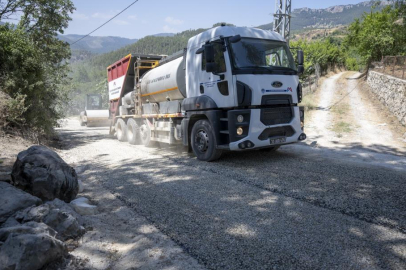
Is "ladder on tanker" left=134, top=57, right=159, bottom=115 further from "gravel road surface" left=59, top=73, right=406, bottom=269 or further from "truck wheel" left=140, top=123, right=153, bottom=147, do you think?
"gravel road surface" left=59, top=73, right=406, bottom=269

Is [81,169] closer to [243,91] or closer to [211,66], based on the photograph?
[211,66]

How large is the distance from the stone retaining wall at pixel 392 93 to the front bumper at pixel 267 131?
302 inches

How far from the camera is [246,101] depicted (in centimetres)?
636

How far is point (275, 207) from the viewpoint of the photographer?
4102mm

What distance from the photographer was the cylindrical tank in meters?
8.36

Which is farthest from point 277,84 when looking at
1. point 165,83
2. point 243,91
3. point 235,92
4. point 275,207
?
point 165,83

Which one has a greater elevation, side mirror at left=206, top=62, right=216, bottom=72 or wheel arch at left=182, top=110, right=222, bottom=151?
side mirror at left=206, top=62, right=216, bottom=72

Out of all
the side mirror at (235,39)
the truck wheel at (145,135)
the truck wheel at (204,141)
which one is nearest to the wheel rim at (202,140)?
the truck wheel at (204,141)

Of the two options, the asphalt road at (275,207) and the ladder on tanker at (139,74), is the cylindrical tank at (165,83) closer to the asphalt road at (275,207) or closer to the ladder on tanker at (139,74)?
the ladder on tanker at (139,74)

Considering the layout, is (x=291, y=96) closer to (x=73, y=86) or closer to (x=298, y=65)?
(x=298, y=65)

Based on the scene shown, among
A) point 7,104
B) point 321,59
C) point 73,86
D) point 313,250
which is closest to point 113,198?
point 313,250

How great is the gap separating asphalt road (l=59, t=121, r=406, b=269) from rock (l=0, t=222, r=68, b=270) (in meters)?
1.26

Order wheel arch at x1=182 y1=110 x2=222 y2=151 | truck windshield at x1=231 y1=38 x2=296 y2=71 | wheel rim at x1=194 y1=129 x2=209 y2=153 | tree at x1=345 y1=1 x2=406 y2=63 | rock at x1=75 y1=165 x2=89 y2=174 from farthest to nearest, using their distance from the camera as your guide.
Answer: tree at x1=345 y1=1 x2=406 y2=63, wheel rim at x1=194 y1=129 x2=209 y2=153, rock at x1=75 y1=165 x2=89 y2=174, wheel arch at x1=182 y1=110 x2=222 y2=151, truck windshield at x1=231 y1=38 x2=296 y2=71

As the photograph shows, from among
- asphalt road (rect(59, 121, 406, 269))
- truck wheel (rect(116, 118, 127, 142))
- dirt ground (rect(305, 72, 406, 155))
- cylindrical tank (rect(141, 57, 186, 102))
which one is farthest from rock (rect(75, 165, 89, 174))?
dirt ground (rect(305, 72, 406, 155))
